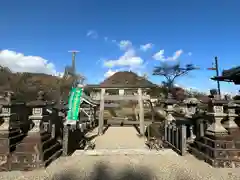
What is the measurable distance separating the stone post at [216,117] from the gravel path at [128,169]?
98 cm

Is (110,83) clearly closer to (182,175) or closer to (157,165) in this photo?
(157,165)

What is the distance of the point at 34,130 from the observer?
5.30 metres

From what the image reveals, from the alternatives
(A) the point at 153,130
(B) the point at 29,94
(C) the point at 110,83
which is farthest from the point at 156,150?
(B) the point at 29,94

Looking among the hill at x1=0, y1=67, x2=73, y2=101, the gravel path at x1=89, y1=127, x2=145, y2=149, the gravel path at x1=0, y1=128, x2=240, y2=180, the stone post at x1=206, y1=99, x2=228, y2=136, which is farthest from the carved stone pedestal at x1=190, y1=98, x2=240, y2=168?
the hill at x1=0, y1=67, x2=73, y2=101

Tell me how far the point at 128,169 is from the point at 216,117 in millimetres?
3036

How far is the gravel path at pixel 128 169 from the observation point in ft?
14.2

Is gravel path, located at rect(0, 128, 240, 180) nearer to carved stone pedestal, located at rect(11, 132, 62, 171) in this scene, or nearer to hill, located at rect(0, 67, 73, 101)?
carved stone pedestal, located at rect(11, 132, 62, 171)

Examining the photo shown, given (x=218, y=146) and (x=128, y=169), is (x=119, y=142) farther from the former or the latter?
(x=218, y=146)

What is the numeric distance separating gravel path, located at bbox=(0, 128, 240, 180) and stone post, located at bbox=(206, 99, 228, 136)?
98 centimetres

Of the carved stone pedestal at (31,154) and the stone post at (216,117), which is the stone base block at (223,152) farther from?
the carved stone pedestal at (31,154)

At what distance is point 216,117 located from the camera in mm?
5590

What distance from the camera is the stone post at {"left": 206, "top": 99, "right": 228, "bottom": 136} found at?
5348 millimetres

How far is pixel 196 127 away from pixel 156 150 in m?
2.52

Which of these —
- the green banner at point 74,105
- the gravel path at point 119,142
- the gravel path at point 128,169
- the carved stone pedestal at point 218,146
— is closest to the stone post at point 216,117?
the carved stone pedestal at point 218,146
